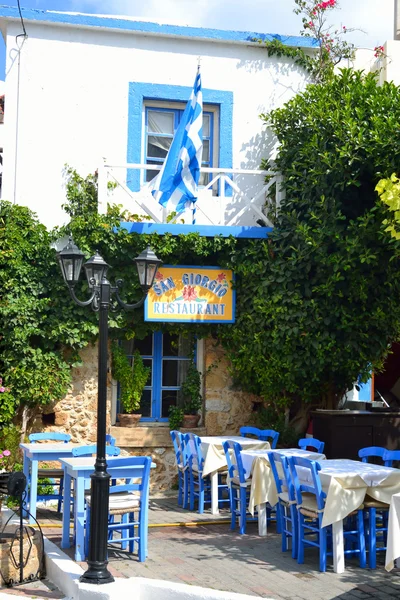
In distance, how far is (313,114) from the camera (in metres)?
10.5

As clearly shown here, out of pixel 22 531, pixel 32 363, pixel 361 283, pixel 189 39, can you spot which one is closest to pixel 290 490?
pixel 22 531

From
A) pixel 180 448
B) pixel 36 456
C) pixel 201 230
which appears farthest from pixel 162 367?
pixel 36 456

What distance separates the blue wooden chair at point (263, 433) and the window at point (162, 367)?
1264 mm

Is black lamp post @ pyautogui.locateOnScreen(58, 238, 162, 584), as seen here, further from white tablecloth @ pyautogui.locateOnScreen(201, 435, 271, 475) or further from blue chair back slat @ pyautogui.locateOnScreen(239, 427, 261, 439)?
blue chair back slat @ pyautogui.locateOnScreen(239, 427, 261, 439)

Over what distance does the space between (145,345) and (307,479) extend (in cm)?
459

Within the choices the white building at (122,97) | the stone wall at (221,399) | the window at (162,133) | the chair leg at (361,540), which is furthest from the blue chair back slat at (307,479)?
the window at (162,133)

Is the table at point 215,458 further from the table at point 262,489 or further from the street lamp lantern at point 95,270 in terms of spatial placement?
the street lamp lantern at point 95,270

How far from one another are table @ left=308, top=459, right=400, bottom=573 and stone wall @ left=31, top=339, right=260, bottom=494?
4011 millimetres

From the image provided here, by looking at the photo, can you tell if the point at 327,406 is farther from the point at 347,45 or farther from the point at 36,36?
the point at 36,36

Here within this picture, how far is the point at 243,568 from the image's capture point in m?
6.91

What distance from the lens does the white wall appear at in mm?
11086

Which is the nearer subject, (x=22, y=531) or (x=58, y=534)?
(x=22, y=531)

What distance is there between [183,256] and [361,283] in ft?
8.24

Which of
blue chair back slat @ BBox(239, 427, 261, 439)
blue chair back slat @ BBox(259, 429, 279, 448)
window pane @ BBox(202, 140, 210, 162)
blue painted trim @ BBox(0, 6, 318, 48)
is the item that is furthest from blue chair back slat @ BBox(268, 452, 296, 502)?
blue painted trim @ BBox(0, 6, 318, 48)
